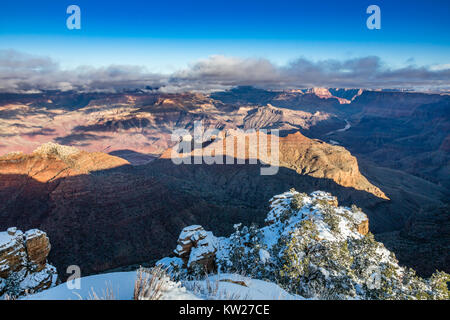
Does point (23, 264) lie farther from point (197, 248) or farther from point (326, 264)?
point (326, 264)

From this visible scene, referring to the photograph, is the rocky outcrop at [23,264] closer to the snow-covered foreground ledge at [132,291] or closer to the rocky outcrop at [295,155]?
the snow-covered foreground ledge at [132,291]

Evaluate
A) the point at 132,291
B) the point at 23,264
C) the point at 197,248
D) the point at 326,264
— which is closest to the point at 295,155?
the point at 197,248

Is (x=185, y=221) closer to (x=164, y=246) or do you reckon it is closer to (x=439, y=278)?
(x=164, y=246)

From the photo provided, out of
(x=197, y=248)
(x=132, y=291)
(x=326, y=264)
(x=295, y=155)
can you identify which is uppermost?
(x=132, y=291)

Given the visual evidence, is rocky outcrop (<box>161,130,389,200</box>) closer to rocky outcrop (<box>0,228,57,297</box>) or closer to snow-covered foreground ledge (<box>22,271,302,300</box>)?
rocky outcrop (<box>0,228,57,297</box>)

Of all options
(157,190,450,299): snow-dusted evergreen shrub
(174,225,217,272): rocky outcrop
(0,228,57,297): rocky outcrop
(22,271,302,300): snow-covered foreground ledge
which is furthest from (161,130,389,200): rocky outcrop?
(22,271,302,300): snow-covered foreground ledge
